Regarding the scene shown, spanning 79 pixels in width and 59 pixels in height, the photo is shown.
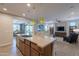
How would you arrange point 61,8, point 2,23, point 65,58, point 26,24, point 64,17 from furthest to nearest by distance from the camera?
point 2,23 < point 26,24 < point 64,17 < point 61,8 < point 65,58

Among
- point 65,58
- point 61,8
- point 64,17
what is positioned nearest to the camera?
point 65,58

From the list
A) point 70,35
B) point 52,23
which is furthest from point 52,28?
point 70,35

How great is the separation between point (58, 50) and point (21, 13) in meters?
1.40

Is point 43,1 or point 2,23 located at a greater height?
point 43,1

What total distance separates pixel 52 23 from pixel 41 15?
1.30ft

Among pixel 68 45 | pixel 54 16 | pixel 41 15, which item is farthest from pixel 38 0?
pixel 68 45

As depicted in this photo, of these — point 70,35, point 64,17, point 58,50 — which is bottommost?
point 58,50

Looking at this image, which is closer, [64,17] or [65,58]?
[65,58]

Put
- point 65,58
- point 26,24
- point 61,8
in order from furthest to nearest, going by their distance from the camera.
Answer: point 26,24, point 61,8, point 65,58

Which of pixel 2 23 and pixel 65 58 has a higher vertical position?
pixel 2 23

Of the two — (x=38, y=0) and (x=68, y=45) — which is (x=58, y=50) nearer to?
(x=68, y=45)

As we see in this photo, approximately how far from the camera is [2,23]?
3.63m

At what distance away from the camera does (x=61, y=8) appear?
241cm

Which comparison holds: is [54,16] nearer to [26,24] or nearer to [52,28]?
[52,28]
